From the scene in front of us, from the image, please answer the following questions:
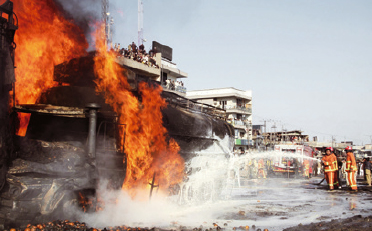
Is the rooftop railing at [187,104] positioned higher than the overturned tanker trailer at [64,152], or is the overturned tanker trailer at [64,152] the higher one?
the rooftop railing at [187,104]

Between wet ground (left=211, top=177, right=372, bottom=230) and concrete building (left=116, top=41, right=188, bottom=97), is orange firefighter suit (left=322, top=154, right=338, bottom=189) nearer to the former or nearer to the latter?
wet ground (left=211, top=177, right=372, bottom=230)

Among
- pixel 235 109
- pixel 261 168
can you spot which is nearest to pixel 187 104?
pixel 261 168

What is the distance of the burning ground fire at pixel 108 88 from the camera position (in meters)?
8.31

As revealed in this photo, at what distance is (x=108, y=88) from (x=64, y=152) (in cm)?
214

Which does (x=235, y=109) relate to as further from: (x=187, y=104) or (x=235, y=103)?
(x=187, y=104)

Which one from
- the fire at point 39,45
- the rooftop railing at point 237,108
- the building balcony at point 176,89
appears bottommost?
the fire at point 39,45

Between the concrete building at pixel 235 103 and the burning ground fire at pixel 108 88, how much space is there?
49807 mm

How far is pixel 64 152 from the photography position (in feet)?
21.7

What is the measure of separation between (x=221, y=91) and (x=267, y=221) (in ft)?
180

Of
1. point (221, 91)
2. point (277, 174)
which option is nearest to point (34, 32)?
point (277, 174)

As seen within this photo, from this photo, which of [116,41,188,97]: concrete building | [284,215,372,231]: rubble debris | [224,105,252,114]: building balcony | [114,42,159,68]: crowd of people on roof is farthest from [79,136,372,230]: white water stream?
[224,105,252,114]: building balcony

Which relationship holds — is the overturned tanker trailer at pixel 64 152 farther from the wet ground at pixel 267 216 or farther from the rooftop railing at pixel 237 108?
the rooftop railing at pixel 237 108

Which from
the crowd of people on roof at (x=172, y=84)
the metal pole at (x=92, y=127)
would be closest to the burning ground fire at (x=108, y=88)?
the metal pole at (x=92, y=127)

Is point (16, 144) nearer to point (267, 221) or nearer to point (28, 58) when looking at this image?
point (28, 58)
